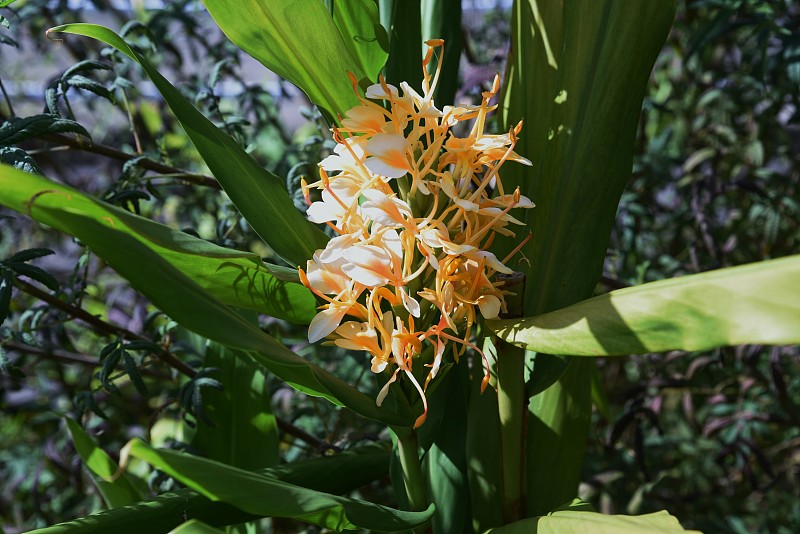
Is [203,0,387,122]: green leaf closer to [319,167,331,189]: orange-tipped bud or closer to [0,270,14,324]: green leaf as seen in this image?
[319,167,331,189]: orange-tipped bud

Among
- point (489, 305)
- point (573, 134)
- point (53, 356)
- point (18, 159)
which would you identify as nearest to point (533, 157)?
point (573, 134)

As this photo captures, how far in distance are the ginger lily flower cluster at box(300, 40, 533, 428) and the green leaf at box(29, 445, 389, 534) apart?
14 cm

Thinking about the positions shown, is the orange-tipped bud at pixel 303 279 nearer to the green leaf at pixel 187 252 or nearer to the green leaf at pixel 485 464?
the green leaf at pixel 187 252

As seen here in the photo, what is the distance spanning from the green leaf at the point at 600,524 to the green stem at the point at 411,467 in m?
0.07

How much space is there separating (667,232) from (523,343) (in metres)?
1.06

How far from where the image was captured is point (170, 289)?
0.37 m

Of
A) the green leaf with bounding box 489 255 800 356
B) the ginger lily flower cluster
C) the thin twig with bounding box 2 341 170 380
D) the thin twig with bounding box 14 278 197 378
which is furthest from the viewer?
the thin twig with bounding box 2 341 170 380

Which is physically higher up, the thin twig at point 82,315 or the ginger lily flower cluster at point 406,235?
the ginger lily flower cluster at point 406,235

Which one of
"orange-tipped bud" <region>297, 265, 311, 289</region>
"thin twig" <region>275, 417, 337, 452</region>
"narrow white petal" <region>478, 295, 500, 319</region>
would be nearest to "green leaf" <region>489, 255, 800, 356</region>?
"narrow white petal" <region>478, 295, 500, 319</region>

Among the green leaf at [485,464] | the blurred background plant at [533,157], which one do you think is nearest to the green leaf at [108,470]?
the blurred background plant at [533,157]

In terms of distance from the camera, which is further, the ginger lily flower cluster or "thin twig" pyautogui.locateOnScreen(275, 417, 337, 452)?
"thin twig" pyautogui.locateOnScreen(275, 417, 337, 452)

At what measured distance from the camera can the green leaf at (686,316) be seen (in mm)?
330

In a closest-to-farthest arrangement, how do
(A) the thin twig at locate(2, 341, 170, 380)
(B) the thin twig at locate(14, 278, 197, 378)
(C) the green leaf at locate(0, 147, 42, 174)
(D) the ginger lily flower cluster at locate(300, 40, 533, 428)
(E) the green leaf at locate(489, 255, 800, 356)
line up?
(E) the green leaf at locate(489, 255, 800, 356)
(D) the ginger lily flower cluster at locate(300, 40, 533, 428)
(C) the green leaf at locate(0, 147, 42, 174)
(B) the thin twig at locate(14, 278, 197, 378)
(A) the thin twig at locate(2, 341, 170, 380)

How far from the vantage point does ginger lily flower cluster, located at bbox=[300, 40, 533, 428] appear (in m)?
0.44
